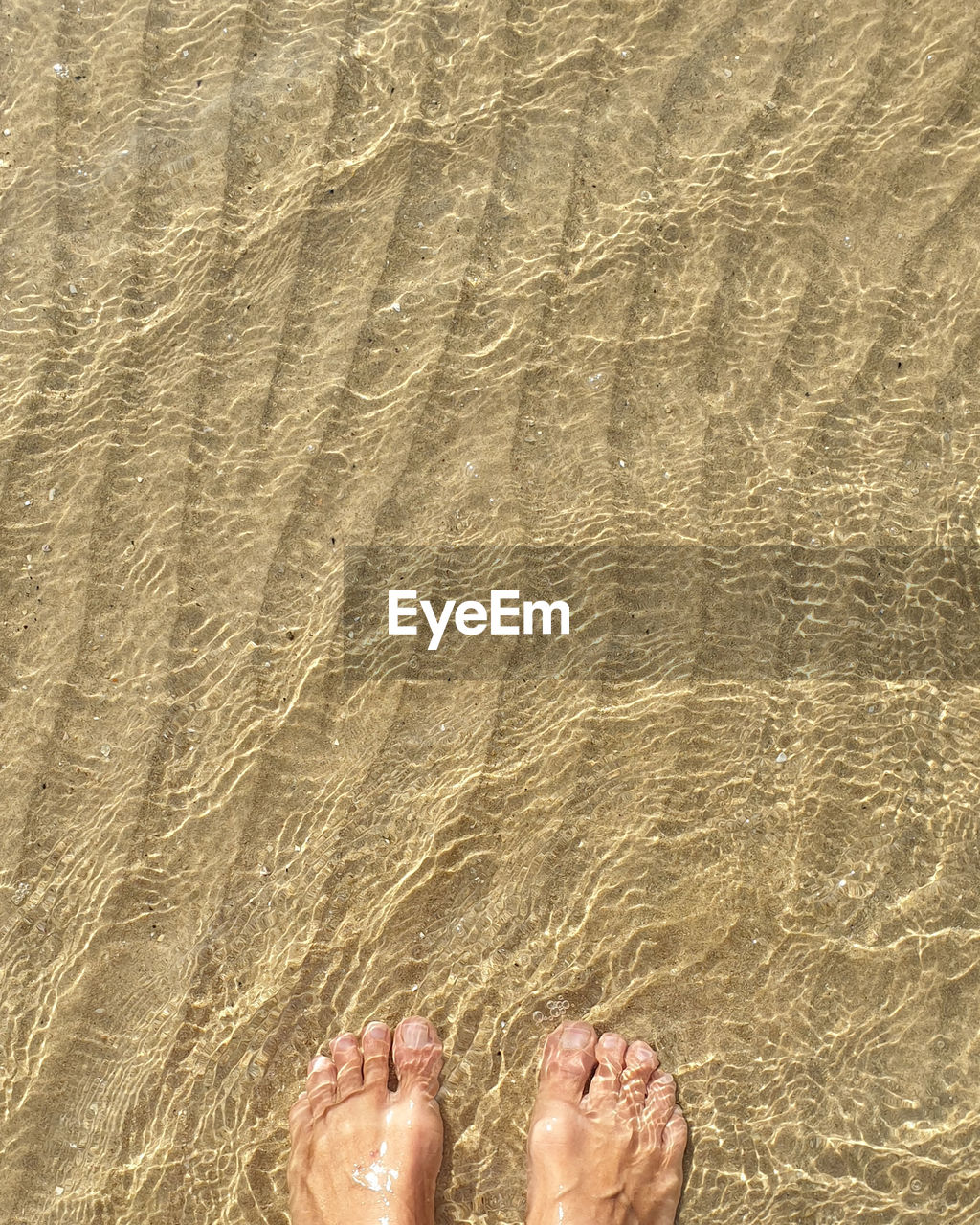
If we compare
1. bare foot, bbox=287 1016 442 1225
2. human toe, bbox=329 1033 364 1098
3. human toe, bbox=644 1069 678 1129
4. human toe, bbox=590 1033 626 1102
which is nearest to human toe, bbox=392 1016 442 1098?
bare foot, bbox=287 1016 442 1225

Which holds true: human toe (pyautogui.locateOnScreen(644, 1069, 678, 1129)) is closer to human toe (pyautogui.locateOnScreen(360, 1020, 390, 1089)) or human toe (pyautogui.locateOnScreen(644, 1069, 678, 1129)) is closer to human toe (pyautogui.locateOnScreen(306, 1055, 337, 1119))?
human toe (pyautogui.locateOnScreen(360, 1020, 390, 1089))

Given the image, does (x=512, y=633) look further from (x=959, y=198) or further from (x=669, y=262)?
(x=959, y=198)

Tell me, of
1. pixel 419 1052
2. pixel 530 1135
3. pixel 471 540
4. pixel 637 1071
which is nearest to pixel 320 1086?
pixel 419 1052

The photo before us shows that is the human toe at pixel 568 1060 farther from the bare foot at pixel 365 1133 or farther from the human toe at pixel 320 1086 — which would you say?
the human toe at pixel 320 1086

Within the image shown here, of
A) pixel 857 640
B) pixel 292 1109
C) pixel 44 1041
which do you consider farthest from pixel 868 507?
pixel 44 1041

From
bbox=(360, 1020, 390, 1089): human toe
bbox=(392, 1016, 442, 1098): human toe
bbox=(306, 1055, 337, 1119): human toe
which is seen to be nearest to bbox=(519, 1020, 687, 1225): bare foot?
bbox=(392, 1016, 442, 1098): human toe

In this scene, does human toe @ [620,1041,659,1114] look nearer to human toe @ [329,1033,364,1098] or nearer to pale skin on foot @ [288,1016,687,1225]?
pale skin on foot @ [288,1016,687,1225]

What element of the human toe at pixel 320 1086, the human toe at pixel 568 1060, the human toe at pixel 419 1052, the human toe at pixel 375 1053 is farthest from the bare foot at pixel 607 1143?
the human toe at pixel 320 1086

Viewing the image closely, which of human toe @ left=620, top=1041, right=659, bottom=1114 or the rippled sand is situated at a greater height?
the rippled sand

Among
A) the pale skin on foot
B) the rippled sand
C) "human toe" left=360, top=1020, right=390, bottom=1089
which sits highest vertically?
the rippled sand
